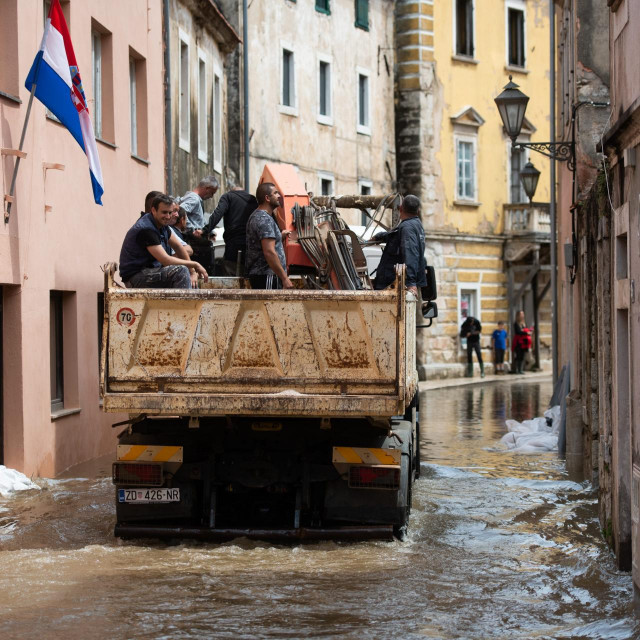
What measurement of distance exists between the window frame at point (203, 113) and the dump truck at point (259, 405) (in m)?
15.8

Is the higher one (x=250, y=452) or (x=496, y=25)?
(x=496, y=25)

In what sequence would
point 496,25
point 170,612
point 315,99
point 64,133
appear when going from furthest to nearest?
point 496,25
point 315,99
point 64,133
point 170,612

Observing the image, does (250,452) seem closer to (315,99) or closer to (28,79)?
(28,79)

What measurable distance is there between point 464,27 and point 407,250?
1137 inches

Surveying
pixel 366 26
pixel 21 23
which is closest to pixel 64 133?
pixel 21 23

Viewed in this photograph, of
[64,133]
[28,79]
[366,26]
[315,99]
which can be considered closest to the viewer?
[28,79]

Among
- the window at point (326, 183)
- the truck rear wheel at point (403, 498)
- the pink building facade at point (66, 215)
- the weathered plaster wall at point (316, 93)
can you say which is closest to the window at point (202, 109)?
the weathered plaster wall at point (316, 93)

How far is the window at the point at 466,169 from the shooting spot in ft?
129

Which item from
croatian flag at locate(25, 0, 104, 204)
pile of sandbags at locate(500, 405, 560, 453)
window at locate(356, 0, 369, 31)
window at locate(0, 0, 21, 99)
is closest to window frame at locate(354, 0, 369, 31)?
window at locate(356, 0, 369, 31)

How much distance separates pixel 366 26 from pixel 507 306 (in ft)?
32.4

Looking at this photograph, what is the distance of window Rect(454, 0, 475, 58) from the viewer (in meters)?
39.4

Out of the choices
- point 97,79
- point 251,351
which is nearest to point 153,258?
point 251,351

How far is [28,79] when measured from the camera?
1302 cm

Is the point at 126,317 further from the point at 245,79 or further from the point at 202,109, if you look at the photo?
the point at 245,79
